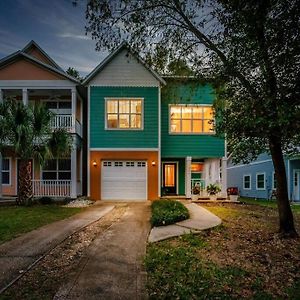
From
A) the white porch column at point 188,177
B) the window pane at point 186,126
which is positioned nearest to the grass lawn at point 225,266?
the white porch column at point 188,177

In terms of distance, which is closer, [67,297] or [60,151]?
[67,297]

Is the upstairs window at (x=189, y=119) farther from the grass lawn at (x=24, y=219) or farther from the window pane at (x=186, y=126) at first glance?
the grass lawn at (x=24, y=219)

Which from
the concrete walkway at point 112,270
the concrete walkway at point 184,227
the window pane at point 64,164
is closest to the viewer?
the concrete walkway at point 112,270

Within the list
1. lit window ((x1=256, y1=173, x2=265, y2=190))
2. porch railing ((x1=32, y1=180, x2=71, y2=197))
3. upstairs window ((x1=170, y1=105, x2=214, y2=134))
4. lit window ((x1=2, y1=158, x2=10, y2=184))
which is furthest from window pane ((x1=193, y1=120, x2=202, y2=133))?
lit window ((x1=2, y1=158, x2=10, y2=184))

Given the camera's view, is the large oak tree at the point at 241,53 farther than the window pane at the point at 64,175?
No

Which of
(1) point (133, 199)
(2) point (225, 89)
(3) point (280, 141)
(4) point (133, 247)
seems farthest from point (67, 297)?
(1) point (133, 199)

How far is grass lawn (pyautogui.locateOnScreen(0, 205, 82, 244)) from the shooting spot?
1010 cm

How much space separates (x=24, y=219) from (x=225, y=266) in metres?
8.07

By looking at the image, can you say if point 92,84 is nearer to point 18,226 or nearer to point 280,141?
point 18,226

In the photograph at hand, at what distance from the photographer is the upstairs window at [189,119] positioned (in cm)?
2036

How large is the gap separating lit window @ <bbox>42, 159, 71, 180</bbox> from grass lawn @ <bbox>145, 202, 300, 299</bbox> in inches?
488

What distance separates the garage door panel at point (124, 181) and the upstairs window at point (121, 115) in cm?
204

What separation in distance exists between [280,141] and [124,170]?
1197cm

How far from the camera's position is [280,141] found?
8.73m
